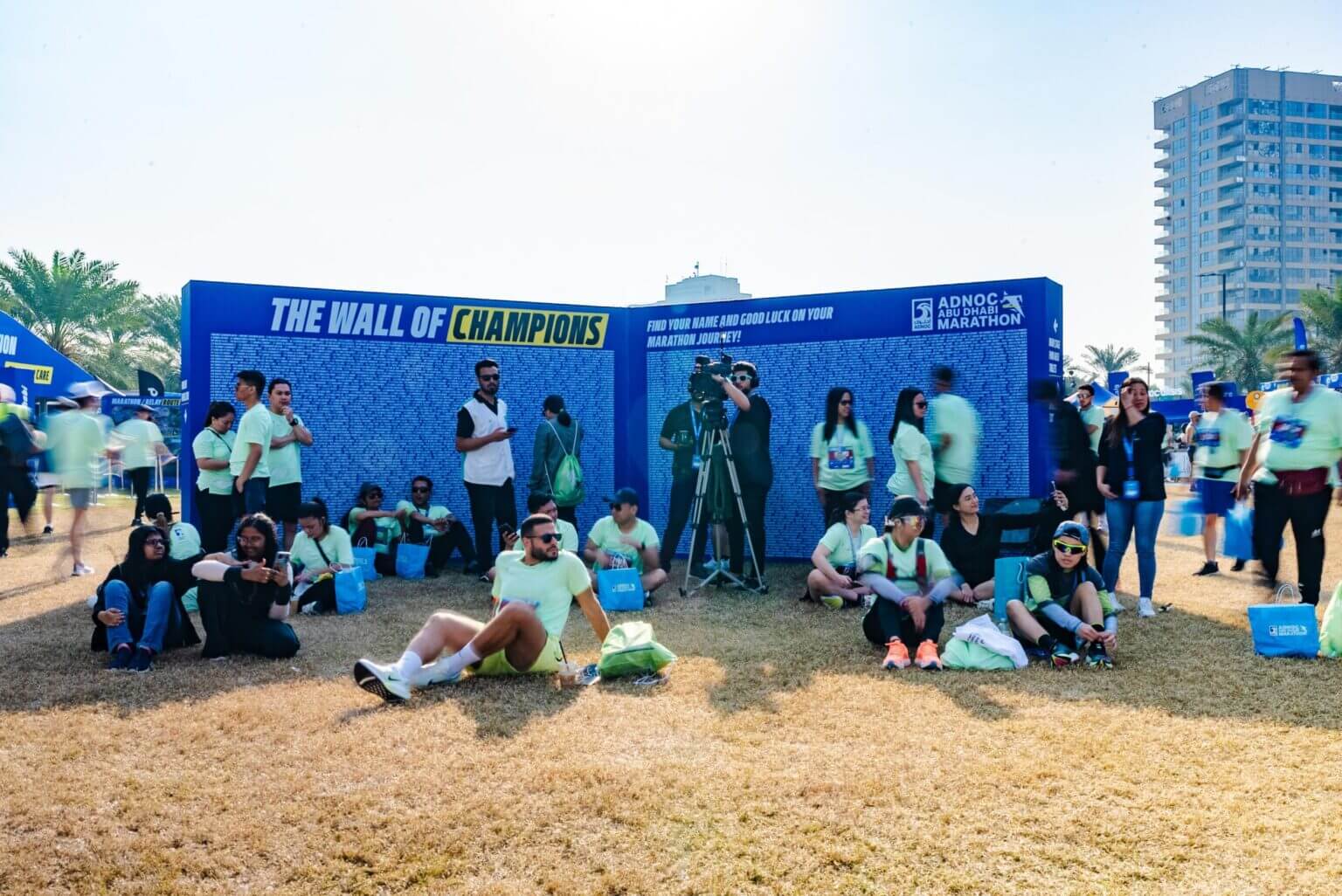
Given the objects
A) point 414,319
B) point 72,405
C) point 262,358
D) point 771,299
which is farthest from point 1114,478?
point 72,405

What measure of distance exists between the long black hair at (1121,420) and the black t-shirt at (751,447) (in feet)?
9.07

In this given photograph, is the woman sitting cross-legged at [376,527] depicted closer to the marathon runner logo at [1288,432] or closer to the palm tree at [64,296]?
the marathon runner logo at [1288,432]

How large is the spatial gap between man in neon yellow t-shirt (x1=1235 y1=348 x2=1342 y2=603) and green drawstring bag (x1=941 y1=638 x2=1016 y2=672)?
2223mm

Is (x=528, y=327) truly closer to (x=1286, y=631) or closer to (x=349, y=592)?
(x=349, y=592)

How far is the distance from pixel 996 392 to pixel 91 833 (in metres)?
8.03

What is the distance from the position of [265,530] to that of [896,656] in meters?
3.75

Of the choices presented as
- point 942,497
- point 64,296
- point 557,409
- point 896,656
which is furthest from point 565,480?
point 64,296

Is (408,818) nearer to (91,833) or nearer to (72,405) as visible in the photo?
(91,833)

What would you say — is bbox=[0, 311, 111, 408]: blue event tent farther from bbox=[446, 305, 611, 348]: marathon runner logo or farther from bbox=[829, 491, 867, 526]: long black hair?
bbox=[829, 491, 867, 526]: long black hair

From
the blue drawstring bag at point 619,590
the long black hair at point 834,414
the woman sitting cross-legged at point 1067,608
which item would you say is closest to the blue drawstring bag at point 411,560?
the blue drawstring bag at point 619,590

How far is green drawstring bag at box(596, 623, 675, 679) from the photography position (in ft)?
18.4

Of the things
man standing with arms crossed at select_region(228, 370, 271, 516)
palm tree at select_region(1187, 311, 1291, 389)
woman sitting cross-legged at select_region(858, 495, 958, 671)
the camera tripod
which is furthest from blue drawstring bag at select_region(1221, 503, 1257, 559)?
palm tree at select_region(1187, 311, 1291, 389)

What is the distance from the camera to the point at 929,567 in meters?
6.61

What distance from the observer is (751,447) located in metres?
8.88
